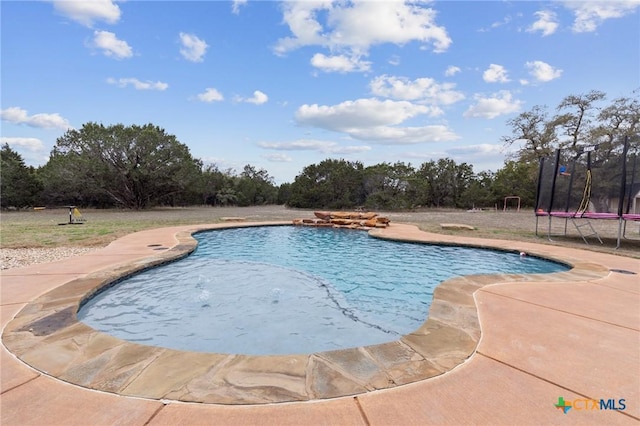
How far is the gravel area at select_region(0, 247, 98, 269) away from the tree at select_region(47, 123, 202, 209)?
18.7 metres

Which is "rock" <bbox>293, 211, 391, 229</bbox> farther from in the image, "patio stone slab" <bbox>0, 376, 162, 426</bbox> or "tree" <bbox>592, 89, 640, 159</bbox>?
"tree" <bbox>592, 89, 640, 159</bbox>

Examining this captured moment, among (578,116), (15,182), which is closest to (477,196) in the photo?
(578,116)

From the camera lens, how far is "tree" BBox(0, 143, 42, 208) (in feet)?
74.9

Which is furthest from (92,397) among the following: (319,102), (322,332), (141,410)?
(319,102)

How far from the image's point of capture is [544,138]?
2458 centimetres

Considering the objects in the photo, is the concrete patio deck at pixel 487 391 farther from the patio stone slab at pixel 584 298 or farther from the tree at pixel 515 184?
the tree at pixel 515 184

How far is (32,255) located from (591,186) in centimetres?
1247

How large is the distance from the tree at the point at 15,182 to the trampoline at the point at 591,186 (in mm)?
32553

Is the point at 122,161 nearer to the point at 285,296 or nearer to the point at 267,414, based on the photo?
the point at 285,296

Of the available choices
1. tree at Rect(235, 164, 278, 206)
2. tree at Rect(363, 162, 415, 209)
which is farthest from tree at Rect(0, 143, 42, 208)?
tree at Rect(363, 162, 415, 209)

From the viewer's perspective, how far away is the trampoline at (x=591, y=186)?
269 inches

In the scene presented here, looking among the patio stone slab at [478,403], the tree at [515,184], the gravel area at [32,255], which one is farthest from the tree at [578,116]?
the gravel area at [32,255]

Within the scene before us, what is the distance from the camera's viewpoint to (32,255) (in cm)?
562

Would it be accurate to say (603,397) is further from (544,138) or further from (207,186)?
(207,186)
